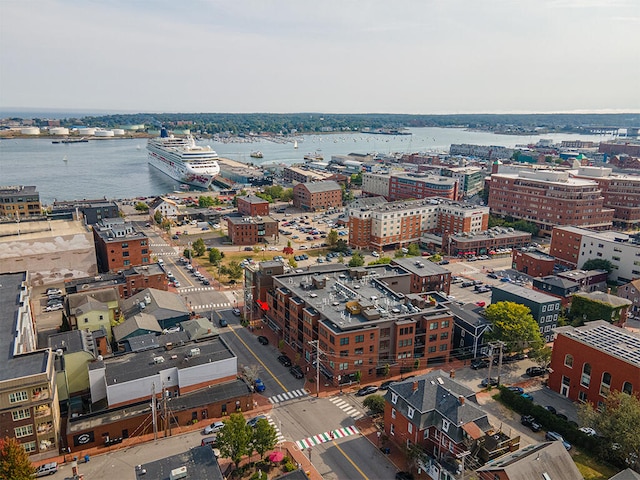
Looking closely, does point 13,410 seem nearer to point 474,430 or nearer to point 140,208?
point 474,430

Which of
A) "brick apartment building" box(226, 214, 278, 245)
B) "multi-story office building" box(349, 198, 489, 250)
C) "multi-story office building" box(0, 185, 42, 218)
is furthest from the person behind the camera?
"multi-story office building" box(0, 185, 42, 218)

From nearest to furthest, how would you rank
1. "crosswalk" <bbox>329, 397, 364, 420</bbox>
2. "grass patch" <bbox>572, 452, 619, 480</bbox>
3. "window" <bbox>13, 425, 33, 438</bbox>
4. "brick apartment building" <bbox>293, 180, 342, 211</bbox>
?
"grass patch" <bbox>572, 452, 619, 480</bbox>
"window" <bbox>13, 425, 33, 438</bbox>
"crosswalk" <bbox>329, 397, 364, 420</bbox>
"brick apartment building" <bbox>293, 180, 342, 211</bbox>

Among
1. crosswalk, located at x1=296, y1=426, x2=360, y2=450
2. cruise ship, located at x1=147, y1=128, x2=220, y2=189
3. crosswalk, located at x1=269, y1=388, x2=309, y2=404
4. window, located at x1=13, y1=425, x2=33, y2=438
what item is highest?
cruise ship, located at x1=147, y1=128, x2=220, y2=189

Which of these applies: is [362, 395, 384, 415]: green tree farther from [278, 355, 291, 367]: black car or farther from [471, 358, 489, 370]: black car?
[471, 358, 489, 370]: black car

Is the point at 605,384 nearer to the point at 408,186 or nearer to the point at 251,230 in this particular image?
the point at 251,230

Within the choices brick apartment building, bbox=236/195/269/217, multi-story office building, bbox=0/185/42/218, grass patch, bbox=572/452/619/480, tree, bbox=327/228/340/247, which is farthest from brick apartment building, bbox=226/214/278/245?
grass patch, bbox=572/452/619/480
